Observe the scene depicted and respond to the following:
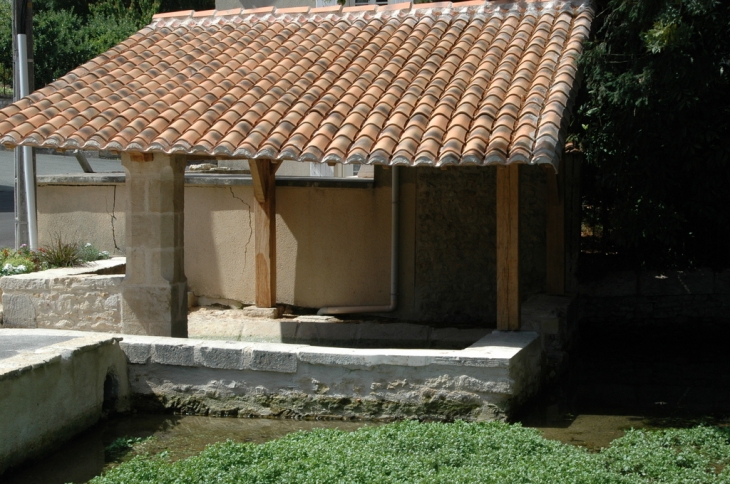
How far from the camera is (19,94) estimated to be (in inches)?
409

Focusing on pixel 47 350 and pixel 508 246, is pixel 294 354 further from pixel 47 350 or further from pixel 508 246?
pixel 508 246

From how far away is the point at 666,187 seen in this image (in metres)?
8.37

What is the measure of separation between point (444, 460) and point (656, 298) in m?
5.97

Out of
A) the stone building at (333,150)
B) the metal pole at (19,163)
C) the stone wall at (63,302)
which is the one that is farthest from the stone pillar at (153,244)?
the metal pole at (19,163)

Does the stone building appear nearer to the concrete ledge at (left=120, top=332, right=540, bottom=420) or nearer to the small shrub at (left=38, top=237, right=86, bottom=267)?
the concrete ledge at (left=120, top=332, right=540, bottom=420)

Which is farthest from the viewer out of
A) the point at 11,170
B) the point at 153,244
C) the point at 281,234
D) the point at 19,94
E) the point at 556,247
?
the point at 11,170

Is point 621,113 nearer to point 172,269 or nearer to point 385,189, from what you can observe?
point 385,189

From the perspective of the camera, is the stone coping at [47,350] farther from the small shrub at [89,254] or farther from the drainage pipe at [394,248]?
the drainage pipe at [394,248]

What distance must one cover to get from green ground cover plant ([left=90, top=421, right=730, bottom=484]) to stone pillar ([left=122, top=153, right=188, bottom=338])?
7.46 ft

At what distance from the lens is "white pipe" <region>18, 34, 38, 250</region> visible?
10391mm

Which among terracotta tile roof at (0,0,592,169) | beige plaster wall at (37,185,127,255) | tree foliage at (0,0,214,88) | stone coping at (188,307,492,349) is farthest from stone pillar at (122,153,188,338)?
tree foliage at (0,0,214,88)

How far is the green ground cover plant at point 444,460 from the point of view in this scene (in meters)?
5.25

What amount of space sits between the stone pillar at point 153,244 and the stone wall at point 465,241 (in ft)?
11.2

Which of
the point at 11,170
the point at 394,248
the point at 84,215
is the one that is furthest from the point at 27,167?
the point at 11,170
